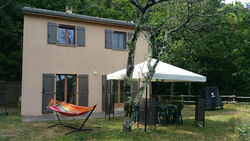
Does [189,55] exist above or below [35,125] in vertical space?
above

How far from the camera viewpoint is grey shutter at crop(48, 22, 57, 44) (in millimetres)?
9781

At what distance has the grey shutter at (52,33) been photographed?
9.78 metres

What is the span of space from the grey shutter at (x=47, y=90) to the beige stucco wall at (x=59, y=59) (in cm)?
18

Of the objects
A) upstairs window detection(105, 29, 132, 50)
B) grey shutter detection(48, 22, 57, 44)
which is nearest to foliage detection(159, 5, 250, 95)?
upstairs window detection(105, 29, 132, 50)

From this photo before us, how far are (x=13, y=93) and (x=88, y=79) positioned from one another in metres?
5.58

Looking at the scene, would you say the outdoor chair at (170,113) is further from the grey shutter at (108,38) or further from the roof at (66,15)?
the roof at (66,15)

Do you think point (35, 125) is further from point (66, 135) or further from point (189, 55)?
point (189, 55)

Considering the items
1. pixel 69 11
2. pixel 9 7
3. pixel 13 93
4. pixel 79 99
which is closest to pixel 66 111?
pixel 79 99

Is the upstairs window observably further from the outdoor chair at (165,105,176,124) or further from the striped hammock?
the outdoor chair at (165,105,176,124)

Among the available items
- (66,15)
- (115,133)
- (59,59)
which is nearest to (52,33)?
(66,15)

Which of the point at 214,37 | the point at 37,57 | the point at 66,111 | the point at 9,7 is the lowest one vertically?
the point at 66,111

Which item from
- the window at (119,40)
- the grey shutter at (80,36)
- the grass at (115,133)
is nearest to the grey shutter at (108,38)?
the window at (119,40)

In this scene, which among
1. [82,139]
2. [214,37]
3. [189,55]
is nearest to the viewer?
[82,139]

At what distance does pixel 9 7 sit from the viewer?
1543 cm
